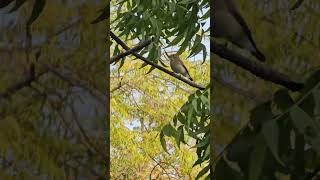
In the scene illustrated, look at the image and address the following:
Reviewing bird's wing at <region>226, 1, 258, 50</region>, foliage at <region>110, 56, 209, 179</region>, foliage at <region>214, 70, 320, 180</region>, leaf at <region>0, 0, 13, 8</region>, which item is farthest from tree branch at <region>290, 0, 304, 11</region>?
foliage at <region>110, 56, 209, 179</region>

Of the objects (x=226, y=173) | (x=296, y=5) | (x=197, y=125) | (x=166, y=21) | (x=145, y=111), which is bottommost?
(x=145, y=111)

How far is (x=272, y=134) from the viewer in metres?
0.85

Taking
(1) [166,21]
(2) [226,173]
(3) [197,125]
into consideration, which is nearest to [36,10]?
(2) [226,173]

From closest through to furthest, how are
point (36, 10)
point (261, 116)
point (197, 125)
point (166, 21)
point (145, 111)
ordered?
point (261, 116) < point (36, 10) < point (197, 125) < point (166, 21) < point (145, 111)

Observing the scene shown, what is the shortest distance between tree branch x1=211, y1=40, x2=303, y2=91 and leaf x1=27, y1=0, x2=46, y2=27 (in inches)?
13.9

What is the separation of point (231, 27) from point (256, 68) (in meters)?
0.10

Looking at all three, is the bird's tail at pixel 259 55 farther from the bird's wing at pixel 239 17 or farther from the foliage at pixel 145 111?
the foliage at pixel 145 111

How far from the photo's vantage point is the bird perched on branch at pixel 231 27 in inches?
49.6

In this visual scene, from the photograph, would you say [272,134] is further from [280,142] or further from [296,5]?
[296,5]

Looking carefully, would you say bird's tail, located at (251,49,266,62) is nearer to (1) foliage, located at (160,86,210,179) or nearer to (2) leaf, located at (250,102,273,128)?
(2) leaf, located at (250,102,273,128)

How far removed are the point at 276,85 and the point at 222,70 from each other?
112 mm

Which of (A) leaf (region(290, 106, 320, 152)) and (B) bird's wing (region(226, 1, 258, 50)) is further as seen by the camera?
(B) bird's wing (region(226, 1, 258, 50))

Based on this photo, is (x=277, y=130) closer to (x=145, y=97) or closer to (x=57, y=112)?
(x=57, y=112)

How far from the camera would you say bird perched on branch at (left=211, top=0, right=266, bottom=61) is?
1.26 meters
